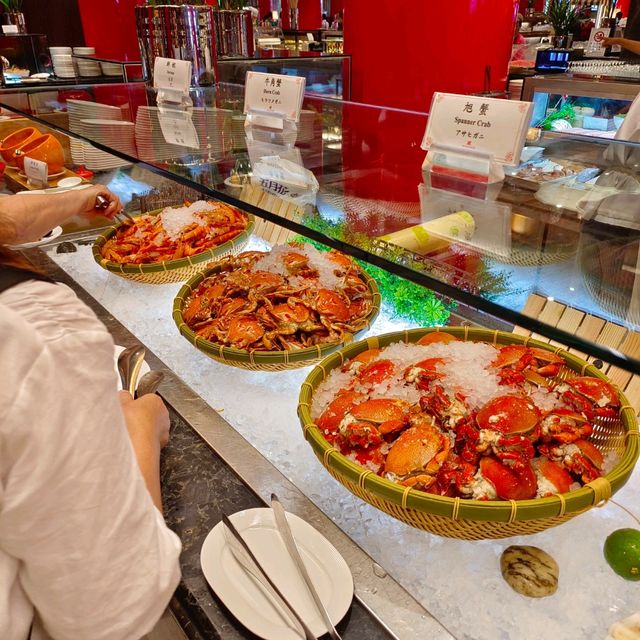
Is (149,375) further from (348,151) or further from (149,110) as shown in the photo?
(149,110)

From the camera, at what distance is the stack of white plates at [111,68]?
18.5 ft

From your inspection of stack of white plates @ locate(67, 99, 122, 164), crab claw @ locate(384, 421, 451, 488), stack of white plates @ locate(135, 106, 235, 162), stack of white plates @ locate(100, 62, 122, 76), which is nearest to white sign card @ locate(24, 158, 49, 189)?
stack of white plates @ locate(67, 99, 122, 164)

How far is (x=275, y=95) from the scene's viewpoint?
1.96m

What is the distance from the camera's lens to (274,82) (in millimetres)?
1950

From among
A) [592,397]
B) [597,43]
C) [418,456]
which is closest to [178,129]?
[418,456]

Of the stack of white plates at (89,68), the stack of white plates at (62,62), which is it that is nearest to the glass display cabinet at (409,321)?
the stack of white plates at (89,68)

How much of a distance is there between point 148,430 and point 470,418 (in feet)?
2.39

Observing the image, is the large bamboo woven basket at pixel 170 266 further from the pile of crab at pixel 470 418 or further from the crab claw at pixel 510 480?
the crab claw at pixel 510 480

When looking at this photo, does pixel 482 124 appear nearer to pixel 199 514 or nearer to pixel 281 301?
pixel 281 301

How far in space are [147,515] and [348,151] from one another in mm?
1369

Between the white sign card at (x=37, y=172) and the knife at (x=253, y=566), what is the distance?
211cm

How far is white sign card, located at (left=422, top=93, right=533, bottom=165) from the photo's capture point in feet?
4.26

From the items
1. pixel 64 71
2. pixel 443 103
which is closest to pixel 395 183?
pixel 443 103

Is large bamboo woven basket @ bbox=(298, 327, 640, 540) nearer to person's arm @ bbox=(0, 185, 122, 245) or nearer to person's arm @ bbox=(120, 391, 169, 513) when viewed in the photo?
person's arm @ bbox=(120, 391, 169, 513)
